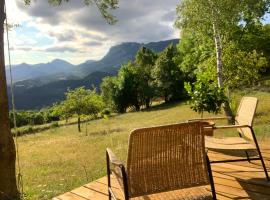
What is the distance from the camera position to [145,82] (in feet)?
188

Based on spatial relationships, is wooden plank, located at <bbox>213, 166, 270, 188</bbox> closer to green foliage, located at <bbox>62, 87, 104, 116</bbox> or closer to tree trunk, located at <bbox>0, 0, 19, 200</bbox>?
tree trunk, located at <bbox>0, 0, 19, 200</bbox>

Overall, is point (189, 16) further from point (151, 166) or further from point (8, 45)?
point (151, 166)

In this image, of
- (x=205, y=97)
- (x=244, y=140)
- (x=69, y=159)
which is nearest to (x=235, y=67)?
(x=69, y=159)

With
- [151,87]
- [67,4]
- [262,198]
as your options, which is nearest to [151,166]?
[262,198]

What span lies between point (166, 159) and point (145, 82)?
53997mm

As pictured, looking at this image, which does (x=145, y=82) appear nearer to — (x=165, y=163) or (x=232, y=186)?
(x=232, y=186)

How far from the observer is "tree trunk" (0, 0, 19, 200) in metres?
5.37

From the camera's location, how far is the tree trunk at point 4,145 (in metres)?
5.37

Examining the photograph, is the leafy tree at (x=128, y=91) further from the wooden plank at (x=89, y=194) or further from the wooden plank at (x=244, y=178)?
the wooden plank at (x=89, y=194)

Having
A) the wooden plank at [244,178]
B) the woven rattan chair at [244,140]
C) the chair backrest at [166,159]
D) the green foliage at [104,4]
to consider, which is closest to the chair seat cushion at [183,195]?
the chair backrest at [166,159]

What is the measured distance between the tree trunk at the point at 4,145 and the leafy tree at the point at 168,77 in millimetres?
46559

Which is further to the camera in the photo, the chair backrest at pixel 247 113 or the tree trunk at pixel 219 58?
the tree trunk at pixel 219 58

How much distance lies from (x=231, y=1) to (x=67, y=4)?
1304 cm

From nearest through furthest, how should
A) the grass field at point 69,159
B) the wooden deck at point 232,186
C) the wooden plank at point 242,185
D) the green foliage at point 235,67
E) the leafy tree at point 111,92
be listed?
1. the wooden deck at point 232,186
2. the wooden plank at point 242,185
3. the grass field at point 69,159
4. the green foliage at point 235,67
5. the leafy tree at point 111,92
